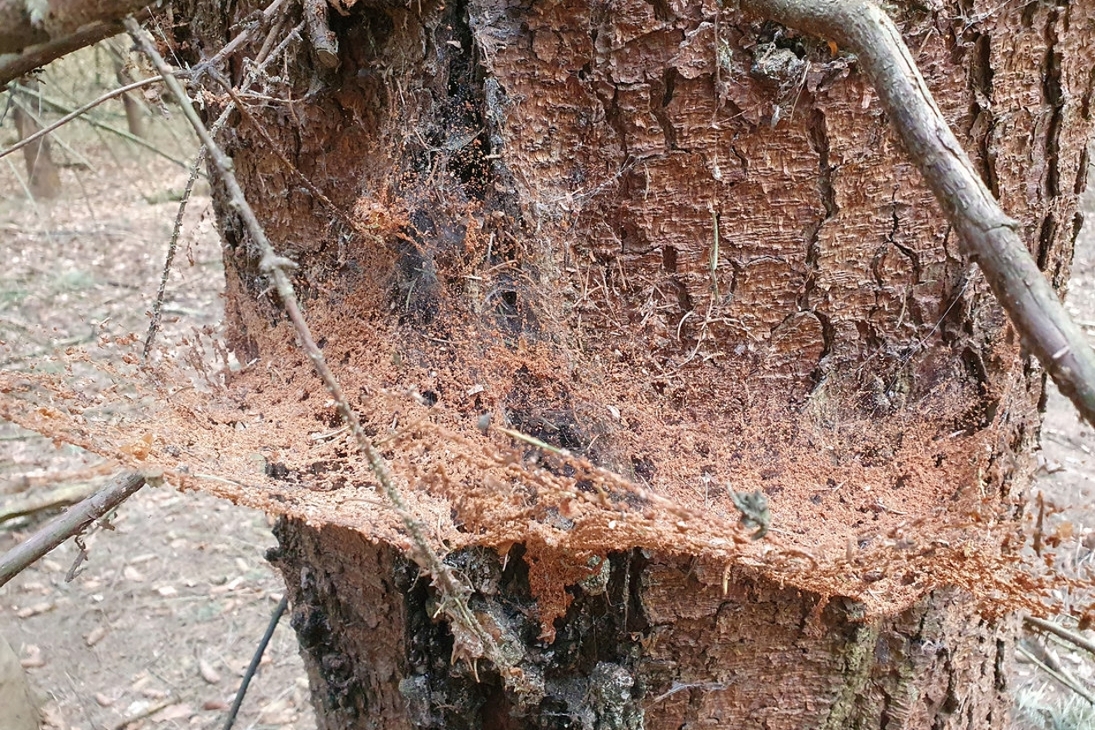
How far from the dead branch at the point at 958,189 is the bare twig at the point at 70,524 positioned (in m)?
0.99

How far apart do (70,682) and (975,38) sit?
3.73 metres

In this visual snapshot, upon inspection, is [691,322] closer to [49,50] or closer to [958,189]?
[958,189]

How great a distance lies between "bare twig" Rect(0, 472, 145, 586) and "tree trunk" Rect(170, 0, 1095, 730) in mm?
293

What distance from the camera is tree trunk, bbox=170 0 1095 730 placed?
92 cm

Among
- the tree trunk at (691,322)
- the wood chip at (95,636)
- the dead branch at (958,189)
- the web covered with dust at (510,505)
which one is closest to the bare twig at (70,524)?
the web covered with dust at (510,505)

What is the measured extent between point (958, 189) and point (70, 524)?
1.13m

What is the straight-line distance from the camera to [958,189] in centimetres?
58

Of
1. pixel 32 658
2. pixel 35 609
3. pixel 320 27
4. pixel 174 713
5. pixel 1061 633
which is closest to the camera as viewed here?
pixel 320 27

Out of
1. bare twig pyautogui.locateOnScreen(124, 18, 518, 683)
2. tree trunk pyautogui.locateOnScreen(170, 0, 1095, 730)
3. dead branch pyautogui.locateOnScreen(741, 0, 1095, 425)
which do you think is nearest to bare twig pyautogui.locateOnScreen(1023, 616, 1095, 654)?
tree trunk pyautogui.locateOnScreen(170, 0, 1095, 730)

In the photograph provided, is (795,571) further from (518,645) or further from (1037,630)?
(1037,630)

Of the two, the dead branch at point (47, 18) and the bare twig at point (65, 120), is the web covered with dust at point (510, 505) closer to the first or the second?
the bare twig at point (65, 120)

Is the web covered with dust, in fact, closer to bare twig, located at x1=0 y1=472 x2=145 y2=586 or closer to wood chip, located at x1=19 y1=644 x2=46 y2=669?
bare twig, located at x1=0 y1=472 x2=145 y2=586

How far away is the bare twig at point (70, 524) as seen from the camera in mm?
1053

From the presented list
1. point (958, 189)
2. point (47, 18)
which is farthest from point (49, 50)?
point (958, 189)
